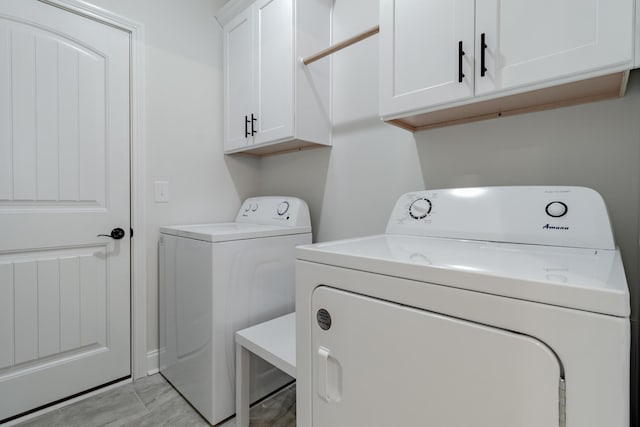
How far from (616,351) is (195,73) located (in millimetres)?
2370

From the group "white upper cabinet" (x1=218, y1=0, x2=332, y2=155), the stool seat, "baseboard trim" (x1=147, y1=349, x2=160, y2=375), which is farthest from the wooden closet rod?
"baseboard trim" (x1=147, y1=349, x2=160, y2=375)

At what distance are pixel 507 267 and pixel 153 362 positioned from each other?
209cm

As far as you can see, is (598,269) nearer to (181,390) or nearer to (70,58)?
(181,390)

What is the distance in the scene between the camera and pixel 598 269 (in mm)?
618

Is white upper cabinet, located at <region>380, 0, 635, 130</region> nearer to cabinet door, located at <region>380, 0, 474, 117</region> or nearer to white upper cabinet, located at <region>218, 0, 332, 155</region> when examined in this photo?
cabinet door, located at <region>380, 0, 474, 117</region>

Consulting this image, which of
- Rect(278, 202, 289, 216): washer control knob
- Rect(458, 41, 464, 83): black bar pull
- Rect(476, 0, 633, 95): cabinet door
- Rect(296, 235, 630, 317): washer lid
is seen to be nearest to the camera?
Rect(296, 235, 630, 317): washer lid

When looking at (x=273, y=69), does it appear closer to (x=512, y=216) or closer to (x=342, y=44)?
(x=342, y=44)

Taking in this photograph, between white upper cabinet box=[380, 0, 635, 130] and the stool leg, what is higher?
white upper cabinet box=[380, 0, 635, 130]

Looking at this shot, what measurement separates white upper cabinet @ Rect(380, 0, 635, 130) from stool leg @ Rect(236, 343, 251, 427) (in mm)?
1269

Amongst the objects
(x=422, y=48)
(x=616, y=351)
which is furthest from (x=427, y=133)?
(x=616, y=351)

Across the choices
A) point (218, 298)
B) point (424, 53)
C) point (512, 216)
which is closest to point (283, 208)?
point (218, 298)

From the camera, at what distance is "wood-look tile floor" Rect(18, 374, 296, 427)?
1.45m

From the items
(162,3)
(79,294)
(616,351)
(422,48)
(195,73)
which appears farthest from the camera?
(195,73)

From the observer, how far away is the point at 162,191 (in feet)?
6.29
